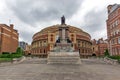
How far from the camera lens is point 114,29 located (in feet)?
172

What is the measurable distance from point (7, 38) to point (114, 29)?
44045 mm

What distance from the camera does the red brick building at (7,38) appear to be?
5831 cm

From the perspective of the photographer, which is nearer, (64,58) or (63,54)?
(64,58)

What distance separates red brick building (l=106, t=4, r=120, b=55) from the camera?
48.8m

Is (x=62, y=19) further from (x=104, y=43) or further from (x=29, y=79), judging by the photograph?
(x=104, y=43)

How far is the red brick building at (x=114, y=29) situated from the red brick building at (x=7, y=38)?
138 feet

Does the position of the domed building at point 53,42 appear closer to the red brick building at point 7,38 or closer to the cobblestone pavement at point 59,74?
the red brick building at point 7,38

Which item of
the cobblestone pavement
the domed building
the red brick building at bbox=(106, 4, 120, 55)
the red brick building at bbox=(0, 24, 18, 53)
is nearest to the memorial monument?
the cobblestone pavement

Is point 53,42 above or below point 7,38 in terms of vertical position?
below

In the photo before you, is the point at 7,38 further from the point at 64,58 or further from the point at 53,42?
the point at 64,58

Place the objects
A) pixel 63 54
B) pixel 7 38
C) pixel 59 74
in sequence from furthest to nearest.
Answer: pixel 7 38, pixel 63 54, pixel 59 74

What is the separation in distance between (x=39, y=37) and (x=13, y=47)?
63.8 feet

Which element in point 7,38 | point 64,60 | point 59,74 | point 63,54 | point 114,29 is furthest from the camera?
point 7,38

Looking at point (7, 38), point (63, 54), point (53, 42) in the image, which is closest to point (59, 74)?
point (63, 54)
